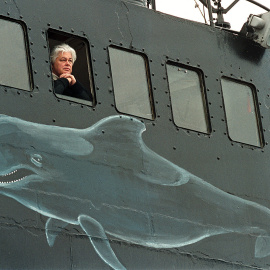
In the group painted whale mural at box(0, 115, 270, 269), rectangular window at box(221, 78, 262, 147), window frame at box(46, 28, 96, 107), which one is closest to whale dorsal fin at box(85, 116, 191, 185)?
painted whale mural at box(0, 115, 270, 269)

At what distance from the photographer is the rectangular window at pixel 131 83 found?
10625 mm

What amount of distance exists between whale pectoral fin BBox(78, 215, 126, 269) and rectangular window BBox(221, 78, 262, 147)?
2.53 meters

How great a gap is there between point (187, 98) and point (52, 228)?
8.97ft

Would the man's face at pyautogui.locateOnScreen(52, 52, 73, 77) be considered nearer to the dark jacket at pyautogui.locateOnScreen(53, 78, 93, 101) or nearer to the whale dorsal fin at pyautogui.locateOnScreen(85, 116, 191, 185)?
the dark jacket at pyautogui.locateOnScreen(53, 78, 93, 101)

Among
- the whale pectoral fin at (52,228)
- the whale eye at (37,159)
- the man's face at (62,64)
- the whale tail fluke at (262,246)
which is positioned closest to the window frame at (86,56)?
the man's face at (62,64)

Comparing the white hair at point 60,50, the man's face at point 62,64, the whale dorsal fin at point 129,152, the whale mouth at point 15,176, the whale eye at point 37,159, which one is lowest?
the whale mouth at point 15,176

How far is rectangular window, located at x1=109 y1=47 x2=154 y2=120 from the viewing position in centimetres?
1062

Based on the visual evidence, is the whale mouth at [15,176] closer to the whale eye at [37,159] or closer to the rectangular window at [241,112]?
the whale eye at [37,159]

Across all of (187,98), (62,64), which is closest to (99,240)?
(62,64)

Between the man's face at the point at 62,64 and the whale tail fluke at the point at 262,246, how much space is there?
3152 mm

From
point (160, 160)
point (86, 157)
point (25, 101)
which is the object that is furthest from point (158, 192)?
point (25, 101)

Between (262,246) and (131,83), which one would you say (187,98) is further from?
(262,246)

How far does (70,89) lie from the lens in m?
10.2

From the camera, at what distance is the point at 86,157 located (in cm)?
997
